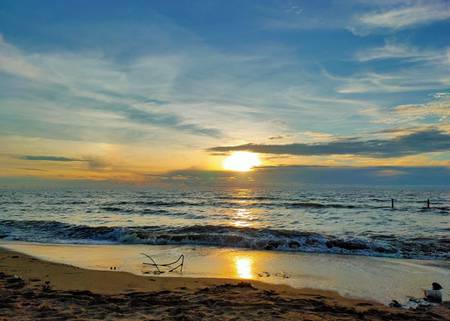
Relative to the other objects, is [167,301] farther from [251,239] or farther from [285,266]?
[251,239]

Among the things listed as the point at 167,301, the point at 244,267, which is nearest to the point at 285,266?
the point at 244,267

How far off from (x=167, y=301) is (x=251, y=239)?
34.1 ft

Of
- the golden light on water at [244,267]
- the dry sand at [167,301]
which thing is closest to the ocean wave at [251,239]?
the golden light on water at [244,267]

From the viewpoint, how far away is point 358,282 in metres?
9.98

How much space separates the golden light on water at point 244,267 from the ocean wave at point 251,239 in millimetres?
3184

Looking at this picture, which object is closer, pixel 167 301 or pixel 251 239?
pixel 167 301

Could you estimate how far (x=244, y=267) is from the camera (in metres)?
12.0

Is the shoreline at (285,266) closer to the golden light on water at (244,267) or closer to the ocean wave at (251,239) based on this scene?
the golden light on water at (244,267)

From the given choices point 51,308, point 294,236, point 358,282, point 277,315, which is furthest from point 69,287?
point 294,236

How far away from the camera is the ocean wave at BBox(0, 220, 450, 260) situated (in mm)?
15953

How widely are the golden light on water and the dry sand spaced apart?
1096 mm

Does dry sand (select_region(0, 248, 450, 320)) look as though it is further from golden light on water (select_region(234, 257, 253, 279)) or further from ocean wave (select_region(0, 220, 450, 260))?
ocean wave (select_region(0, 220, 450, 260))

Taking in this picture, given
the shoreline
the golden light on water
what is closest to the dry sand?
the shoreline

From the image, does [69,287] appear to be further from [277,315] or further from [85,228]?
[85,228]
